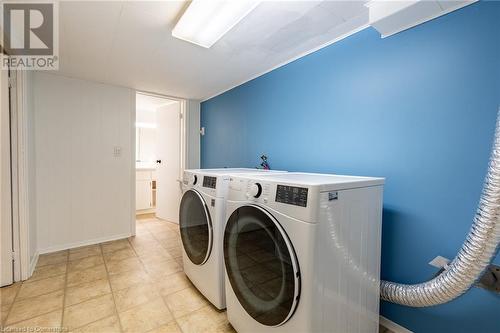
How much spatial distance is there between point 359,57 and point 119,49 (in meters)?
1.98

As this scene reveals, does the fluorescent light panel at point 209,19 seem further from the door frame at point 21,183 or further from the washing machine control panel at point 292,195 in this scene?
the door frame at point 21,183

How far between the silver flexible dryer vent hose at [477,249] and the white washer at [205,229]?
1213 mm

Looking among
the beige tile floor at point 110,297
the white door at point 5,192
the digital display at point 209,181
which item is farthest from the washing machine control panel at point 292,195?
the white door at point 5,192

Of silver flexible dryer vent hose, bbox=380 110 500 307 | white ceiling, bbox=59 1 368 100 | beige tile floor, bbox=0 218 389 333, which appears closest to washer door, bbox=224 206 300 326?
beige tile floor, bbox=0 218 389 333

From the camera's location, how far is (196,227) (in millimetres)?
1785

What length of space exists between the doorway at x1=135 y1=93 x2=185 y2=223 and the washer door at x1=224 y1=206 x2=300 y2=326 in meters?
2.33

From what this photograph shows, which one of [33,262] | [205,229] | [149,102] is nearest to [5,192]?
[33,262]

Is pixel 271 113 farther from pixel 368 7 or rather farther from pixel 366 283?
pixel 366 283

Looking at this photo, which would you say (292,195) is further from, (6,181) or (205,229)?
(6,181)

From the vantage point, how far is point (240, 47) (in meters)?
1.86

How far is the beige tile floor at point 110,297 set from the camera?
4.80 ft

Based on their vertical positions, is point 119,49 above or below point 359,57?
above

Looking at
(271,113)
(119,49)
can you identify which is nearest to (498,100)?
(271,113)

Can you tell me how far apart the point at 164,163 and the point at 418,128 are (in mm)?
3560
